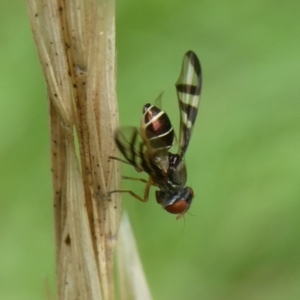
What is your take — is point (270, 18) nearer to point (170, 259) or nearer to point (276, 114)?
point (276, 114)

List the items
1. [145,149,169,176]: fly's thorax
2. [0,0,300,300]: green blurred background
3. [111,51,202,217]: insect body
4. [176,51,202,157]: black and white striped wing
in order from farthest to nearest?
[0,0,300,300]: green blurred background, [176,51,202,157]: black and white striped wing, [111,51,202,217]: insect body, [145,149,169,176]: fly's thorax

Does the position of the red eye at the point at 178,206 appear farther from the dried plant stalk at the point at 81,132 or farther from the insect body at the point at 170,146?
the dried plant stalk at the point at 81,132

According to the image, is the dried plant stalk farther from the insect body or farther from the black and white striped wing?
the black and white striped wing

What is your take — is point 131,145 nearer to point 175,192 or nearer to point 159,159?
point 159,159

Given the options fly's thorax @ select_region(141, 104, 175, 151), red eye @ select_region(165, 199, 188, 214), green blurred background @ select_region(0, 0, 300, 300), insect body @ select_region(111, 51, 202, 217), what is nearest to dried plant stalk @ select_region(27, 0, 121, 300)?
insect body @ select_region(111, 51, 202, 217)

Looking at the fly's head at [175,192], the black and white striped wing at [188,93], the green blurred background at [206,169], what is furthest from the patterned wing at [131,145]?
the green blurred background at [206,169]
